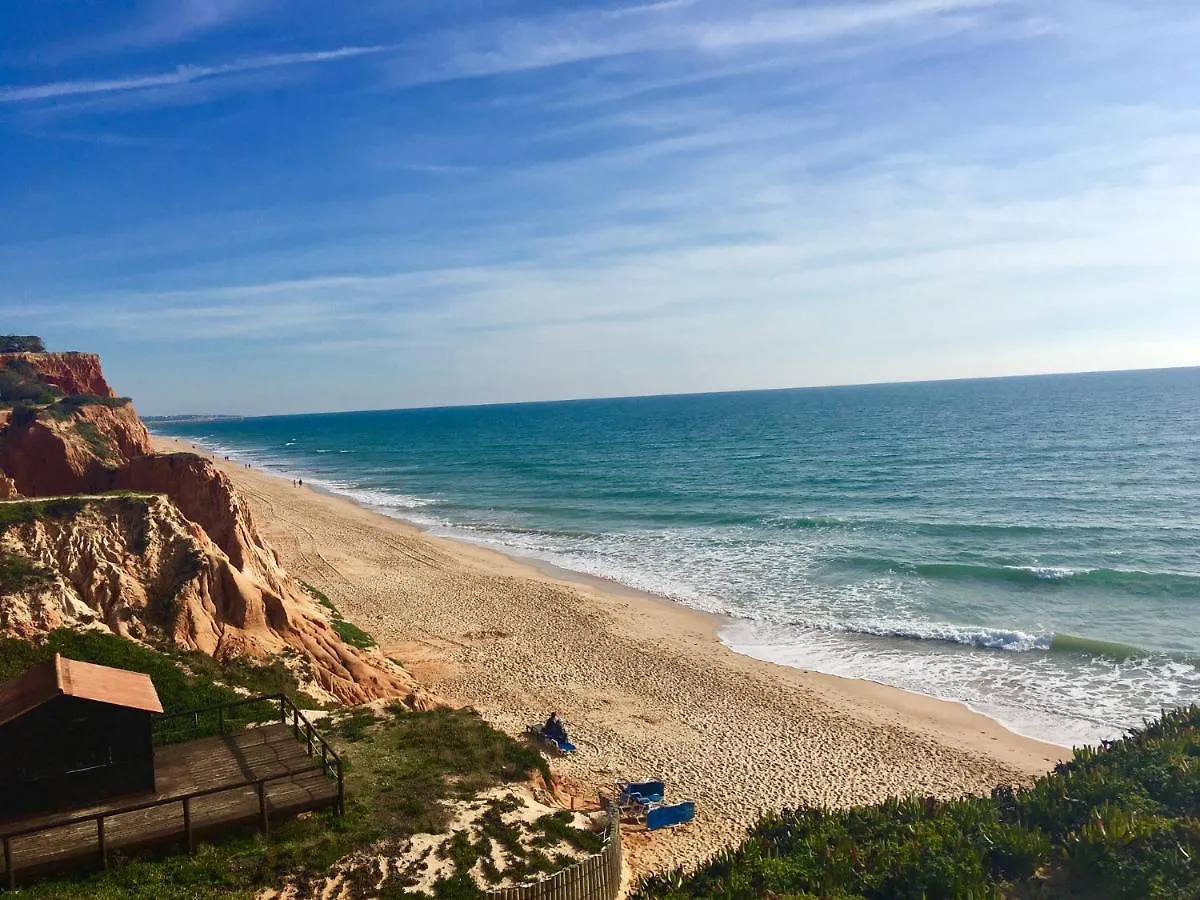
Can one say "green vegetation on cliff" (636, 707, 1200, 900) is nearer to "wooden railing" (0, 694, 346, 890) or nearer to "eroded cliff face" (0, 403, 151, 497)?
"wooden railing" (0, 694, 346, 890)

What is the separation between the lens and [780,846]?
12.6m

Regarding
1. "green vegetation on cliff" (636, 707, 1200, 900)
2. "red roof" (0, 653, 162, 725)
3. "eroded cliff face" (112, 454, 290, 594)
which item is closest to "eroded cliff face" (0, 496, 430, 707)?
"eroded cliff face" (112, 454, 290, 594)

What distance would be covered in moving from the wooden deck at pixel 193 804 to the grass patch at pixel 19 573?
616 centimetres

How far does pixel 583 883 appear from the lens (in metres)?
12.2

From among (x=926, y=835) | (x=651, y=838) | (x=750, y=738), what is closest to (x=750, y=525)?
(x=750, y=738)

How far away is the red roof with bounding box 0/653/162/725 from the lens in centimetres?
1170

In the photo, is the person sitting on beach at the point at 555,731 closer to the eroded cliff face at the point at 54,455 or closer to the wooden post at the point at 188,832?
the wooden post at the point at 188,832

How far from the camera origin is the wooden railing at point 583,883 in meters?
11.5

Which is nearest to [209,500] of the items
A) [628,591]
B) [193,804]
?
[193,804]

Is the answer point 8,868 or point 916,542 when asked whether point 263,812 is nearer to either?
point 8,868

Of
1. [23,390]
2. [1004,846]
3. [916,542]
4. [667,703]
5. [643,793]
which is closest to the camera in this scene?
[1004,846]

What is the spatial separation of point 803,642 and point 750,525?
20358 millimetres

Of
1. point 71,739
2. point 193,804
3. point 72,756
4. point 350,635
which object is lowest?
point 350,635

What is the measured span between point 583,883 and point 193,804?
6.22 m
